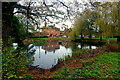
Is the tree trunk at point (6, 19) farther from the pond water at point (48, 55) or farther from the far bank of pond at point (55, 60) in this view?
the pond water at point (48, 55)

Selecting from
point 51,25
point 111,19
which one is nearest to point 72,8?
point 51,25

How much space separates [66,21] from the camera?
3.13 meters

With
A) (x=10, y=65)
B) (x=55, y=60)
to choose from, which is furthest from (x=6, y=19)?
(x=55, y=60)

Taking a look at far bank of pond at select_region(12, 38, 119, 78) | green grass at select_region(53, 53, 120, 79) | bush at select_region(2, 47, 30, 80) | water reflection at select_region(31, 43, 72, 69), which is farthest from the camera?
water reflection at select_region(31, 43, 72, 69)

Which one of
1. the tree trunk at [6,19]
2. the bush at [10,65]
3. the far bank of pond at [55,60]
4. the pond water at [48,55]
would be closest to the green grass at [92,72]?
the far bank of pond at [55,60]

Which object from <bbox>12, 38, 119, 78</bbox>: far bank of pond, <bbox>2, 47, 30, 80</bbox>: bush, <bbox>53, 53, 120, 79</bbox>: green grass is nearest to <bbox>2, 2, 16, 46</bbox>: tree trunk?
<bbox>2, 47, 30, 80</bbox>: bush

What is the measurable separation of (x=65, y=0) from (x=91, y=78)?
252cm

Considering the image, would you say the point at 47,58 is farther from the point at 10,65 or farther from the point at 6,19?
the point at 10,65

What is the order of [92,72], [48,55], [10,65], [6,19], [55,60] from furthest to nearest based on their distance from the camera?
[48,55] → [55,60] → [6,19] → [92,72] → [10,65]

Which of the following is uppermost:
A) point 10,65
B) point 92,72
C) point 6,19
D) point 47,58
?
point 6,19

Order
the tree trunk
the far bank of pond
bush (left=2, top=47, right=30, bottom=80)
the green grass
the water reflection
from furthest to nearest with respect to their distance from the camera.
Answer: the water reflection, the far bank of pond, the tree trunk, the green grass, bush (left=2, top=47, right=30, bottom=80)

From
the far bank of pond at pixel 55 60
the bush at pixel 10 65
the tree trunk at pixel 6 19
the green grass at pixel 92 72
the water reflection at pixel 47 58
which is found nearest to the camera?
the bush at pixel 10 65

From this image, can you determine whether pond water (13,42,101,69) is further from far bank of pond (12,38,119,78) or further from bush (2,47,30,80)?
bush (2,47,30,80)

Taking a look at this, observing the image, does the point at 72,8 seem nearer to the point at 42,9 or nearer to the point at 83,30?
the point at 42,9
